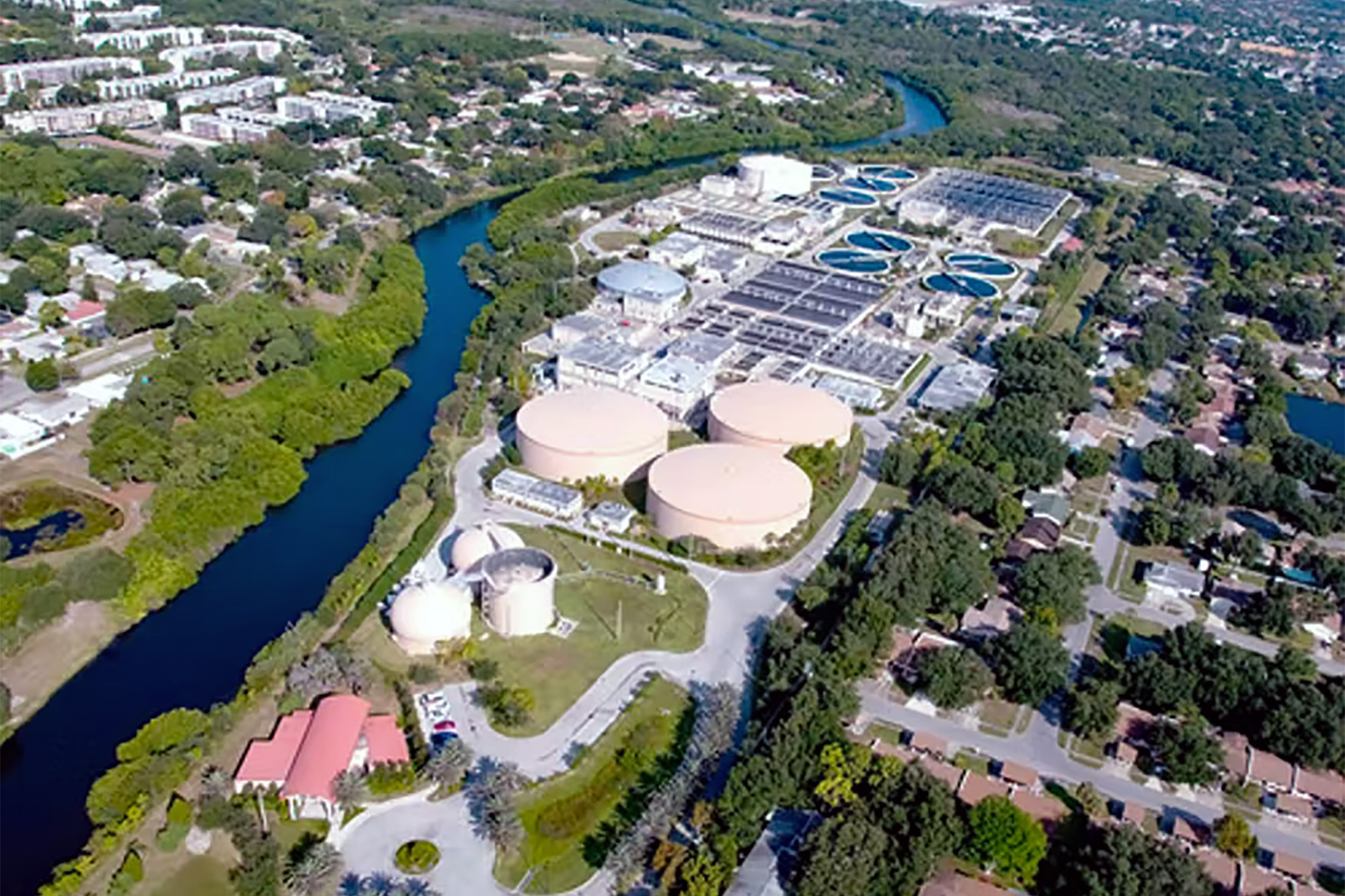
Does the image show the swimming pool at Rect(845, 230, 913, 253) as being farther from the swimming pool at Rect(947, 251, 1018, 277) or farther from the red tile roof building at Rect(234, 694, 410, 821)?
the red tile roof building at Rect(234, 694, 410, 821)

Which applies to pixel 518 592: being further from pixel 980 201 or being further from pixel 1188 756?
pixel 980 201

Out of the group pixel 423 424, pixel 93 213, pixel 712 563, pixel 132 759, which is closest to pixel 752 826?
pixel 712 563

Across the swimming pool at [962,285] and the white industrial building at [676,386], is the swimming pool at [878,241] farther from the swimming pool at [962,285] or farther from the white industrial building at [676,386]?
the white industrial building at [676,386]

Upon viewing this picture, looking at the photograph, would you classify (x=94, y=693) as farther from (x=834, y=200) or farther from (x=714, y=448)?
(x=834, y=200)

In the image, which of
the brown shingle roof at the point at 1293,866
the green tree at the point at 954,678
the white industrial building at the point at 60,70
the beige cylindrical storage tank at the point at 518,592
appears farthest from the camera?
the white industrial building at the point at 60,70

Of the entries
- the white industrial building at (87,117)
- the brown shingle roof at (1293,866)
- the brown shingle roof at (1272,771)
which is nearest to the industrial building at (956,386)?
the brown shingle roof at (1272,771)

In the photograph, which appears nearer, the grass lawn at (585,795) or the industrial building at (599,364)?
the grass lawn at (585,795)

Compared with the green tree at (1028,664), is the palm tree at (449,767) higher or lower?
lower

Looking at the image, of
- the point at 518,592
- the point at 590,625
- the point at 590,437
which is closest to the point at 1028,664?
the point at 590,625
